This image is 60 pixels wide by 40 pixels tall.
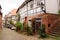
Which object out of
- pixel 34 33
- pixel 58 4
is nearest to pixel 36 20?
pixel 34 33

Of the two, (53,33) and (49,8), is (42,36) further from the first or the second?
(49,8)

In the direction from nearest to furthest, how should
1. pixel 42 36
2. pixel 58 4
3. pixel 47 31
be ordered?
pixel 42 36 → pixel 47 31 → pixel 58 4

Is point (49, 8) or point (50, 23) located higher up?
point (49, 8)

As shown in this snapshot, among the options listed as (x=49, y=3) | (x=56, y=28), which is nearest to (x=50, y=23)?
(x=56, y=28)

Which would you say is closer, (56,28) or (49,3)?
(56,28)

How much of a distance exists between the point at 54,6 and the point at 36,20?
3.29 meters

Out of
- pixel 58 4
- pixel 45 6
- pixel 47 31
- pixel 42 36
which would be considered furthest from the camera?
pixel 58 4

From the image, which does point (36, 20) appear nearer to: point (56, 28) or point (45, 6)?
point (45, 6)

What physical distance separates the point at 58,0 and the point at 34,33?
19.6ft

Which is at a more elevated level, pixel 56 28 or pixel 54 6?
pixel 54 6

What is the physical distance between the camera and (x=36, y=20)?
79.5ft

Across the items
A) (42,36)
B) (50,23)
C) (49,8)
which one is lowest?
(42,36)

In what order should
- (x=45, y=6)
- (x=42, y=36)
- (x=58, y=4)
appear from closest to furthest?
(x=42, y=36) → (x=45, y=6) → (x=58, y=4)

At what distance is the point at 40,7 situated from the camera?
77.7ft
